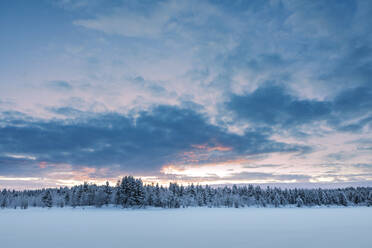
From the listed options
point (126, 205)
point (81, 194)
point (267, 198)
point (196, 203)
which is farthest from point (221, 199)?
point (81, 194)

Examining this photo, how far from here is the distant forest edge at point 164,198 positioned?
122 m

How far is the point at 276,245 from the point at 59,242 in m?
22.4

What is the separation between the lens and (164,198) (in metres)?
139

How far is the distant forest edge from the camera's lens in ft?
401

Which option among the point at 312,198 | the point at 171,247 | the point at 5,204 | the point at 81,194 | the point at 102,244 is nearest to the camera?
the point at 171,247

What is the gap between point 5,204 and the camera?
161 metres

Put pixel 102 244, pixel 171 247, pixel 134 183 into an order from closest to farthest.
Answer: pixel 171 247 < pixel 102 244 < pixel 134 183

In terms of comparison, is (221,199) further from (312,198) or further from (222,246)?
(222,246)

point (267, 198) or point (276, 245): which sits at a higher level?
point (276, 245)

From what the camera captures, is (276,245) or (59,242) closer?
(276,245)

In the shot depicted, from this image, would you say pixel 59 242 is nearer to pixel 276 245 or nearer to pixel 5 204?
pixel 276 245

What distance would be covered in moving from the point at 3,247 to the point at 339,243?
110 ft

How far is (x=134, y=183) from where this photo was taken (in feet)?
393

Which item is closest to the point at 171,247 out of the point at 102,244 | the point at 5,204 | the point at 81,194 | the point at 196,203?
the point at 102,244
